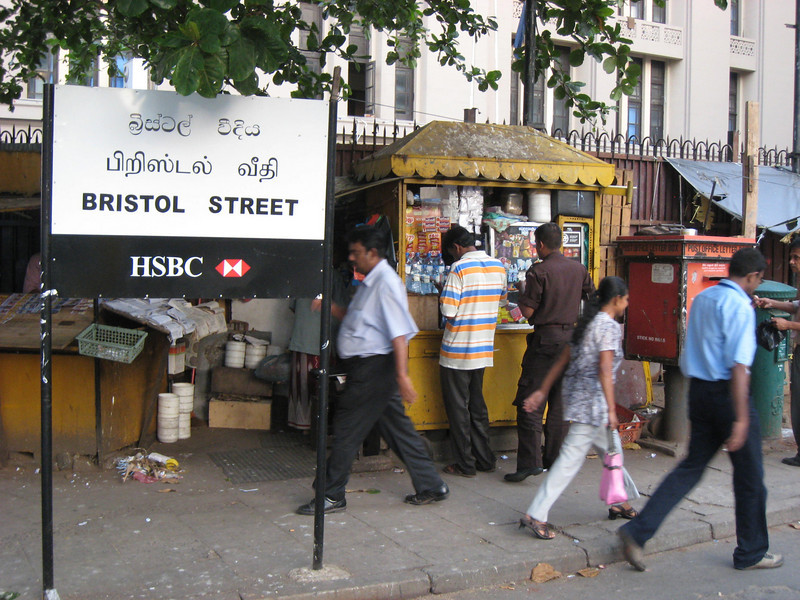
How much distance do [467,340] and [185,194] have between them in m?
2.77

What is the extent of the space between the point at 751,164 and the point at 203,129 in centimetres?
677

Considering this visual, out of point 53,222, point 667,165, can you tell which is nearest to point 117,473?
point 53,222

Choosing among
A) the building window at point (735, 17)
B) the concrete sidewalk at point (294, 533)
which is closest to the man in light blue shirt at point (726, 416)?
the concrete sidewalk at point (294, 533)

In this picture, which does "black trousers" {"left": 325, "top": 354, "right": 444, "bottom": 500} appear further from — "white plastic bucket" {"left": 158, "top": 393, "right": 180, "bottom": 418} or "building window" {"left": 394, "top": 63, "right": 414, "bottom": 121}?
"building window" {"left": 394, "top": 63, "right": 414, "bottom": 121}

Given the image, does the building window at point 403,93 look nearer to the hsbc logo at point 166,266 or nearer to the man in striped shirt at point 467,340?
the man in striped shirt at point 467,340

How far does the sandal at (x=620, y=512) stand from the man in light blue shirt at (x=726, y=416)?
65 cm

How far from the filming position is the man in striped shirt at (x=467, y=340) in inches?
231

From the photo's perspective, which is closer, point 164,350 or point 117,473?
point 117,473

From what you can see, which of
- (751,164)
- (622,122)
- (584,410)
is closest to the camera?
(584,410)

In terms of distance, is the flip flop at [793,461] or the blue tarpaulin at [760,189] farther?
the blue tarpaulin at [760,189]

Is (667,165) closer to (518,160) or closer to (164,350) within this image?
(518,160)

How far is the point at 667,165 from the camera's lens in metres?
10.7

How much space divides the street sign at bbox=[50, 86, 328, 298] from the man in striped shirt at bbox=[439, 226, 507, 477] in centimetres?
209

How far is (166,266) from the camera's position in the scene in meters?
3.74
